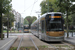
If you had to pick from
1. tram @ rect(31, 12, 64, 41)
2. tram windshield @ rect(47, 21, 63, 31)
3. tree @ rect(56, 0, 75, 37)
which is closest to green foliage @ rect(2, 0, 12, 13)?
tram @ rect(31, 12, 64, 41)

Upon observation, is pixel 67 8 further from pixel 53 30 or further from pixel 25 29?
pixel 25 29

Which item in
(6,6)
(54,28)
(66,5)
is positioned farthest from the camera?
(66,5)

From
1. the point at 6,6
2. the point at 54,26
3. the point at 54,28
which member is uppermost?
the point at 6,6

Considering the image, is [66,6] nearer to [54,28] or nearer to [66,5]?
[66,5]

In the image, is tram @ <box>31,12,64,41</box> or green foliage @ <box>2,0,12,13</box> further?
green foliage @ <box>2,0,12,13</box>

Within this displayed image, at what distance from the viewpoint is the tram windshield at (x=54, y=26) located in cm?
1470

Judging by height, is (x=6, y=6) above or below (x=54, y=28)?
above

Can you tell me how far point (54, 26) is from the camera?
14703 millimetres

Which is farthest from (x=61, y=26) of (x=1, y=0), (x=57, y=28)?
(x=1, y=0)

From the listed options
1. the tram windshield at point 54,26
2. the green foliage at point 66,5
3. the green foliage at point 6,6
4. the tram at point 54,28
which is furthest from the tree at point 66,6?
the green foliage at point 6,6

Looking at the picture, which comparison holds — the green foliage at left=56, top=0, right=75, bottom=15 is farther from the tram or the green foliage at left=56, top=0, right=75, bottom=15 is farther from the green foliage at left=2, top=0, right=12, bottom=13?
the green foliage at left=2, top=0, right=12, bottom=13

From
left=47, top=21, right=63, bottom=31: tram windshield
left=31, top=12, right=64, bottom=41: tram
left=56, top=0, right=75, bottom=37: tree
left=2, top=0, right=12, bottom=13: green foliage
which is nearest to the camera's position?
left=31, top=12, right=64, bottom=41: tram

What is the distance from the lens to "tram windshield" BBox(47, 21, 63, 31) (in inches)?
579

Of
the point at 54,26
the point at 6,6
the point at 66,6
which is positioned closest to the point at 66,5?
the point at 66,6
